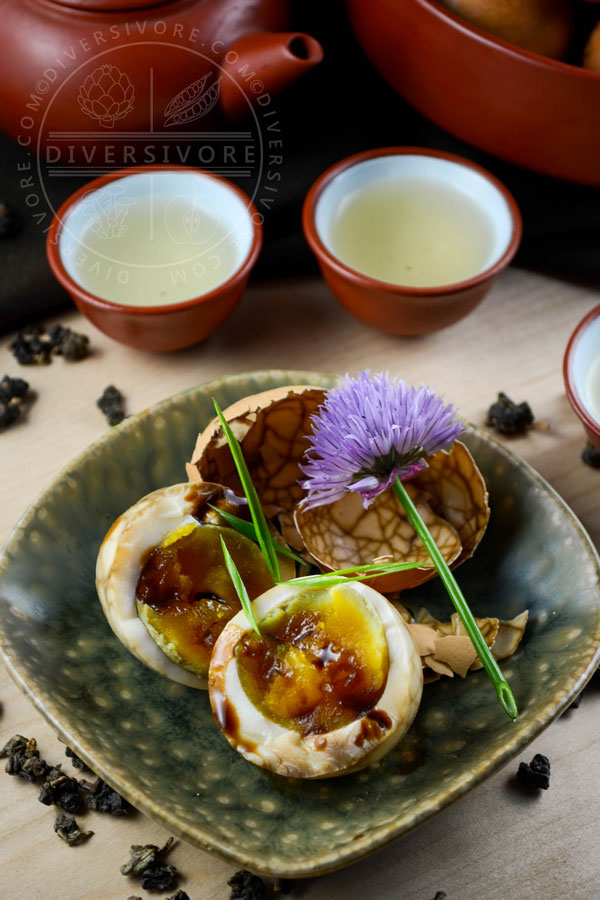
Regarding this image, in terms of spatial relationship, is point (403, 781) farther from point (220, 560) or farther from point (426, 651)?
point (220, 560)

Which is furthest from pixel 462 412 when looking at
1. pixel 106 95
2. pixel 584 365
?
pixel 106 95

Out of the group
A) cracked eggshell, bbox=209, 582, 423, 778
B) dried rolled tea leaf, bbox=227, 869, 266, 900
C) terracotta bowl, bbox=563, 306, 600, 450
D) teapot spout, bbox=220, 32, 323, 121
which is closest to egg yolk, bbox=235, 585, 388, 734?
cracked eggshell, bbox=209, 582, 423, 778

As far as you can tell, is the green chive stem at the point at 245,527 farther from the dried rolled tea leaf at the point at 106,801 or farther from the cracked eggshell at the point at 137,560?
the dried rolled tea leaf at the point at 106,801

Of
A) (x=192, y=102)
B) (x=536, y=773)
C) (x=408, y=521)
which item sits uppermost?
(x=192, y=102)

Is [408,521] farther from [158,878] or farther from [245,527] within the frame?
[158,878]

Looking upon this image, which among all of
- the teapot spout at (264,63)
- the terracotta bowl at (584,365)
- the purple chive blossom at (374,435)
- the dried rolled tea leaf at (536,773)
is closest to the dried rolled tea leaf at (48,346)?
the teapot spout at (264,63)

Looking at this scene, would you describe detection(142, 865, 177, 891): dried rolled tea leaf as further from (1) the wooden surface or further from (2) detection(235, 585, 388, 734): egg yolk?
(2) detection(235, 585, 388, 734): egg yolk
